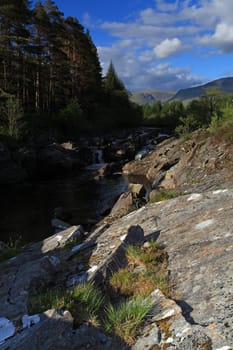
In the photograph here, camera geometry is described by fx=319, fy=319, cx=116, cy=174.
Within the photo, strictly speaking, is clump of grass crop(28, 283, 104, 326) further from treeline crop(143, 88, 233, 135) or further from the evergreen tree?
the evergreen tree

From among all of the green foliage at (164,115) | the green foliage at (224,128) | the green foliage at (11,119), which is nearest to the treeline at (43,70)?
the green foliage at (11,119)

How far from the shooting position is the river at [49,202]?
17.4m

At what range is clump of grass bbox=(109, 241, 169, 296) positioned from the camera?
15.0 feet

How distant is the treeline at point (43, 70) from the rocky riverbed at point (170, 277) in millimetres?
29668

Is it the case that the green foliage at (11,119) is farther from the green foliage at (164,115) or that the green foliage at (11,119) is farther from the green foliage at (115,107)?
the green foliage at (164,115)

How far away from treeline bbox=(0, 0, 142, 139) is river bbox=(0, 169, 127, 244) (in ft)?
32.0

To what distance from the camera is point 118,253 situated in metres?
5.50

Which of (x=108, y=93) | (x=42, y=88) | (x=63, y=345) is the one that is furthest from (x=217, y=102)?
(x=63, y=345)

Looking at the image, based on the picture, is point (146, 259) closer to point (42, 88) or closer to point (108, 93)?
point (42, 88)

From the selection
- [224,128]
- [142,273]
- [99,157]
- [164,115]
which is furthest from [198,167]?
[164,115]

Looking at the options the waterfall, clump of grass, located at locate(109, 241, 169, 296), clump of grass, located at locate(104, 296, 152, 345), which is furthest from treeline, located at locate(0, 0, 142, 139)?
clump of grass, located at locate(104, 296, 152, 345)

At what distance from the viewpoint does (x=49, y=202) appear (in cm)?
2297

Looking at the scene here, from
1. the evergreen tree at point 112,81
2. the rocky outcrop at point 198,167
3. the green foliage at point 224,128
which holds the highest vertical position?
the evergreen tree at point 112,81

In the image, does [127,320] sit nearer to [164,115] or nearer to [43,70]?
[43,70]
